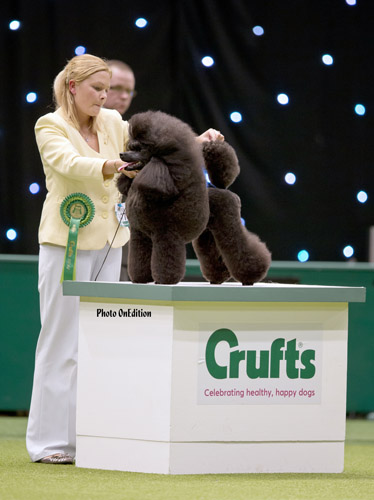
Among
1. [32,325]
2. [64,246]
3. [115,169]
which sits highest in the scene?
[115,169]

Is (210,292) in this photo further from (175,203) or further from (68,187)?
(68,187)

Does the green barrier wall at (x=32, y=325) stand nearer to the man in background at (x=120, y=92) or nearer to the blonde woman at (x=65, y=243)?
the man in background at (x=120, y=92)

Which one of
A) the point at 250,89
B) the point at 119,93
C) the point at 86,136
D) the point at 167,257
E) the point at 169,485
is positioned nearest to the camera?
the point at 169,485

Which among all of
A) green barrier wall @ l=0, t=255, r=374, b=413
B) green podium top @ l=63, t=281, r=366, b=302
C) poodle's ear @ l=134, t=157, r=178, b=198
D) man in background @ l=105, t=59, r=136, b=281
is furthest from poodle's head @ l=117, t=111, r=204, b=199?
green barrier wall @ l=0, t=255, r=374, b=413

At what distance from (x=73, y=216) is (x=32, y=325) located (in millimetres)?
1643

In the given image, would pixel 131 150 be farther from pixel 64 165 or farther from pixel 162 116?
pixel 64 165

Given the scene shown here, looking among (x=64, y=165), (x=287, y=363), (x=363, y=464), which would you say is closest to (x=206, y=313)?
(x=287, y=363)

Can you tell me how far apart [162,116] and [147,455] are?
0.92 m

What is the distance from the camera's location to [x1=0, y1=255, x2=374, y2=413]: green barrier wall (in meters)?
4.42

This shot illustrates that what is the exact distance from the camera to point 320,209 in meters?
5.21

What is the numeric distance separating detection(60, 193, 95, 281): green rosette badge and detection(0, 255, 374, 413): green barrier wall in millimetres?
1591

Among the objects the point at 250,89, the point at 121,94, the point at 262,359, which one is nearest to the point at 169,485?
the point at 262,359

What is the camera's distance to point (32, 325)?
444 cm

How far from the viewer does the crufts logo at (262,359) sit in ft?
8.32
